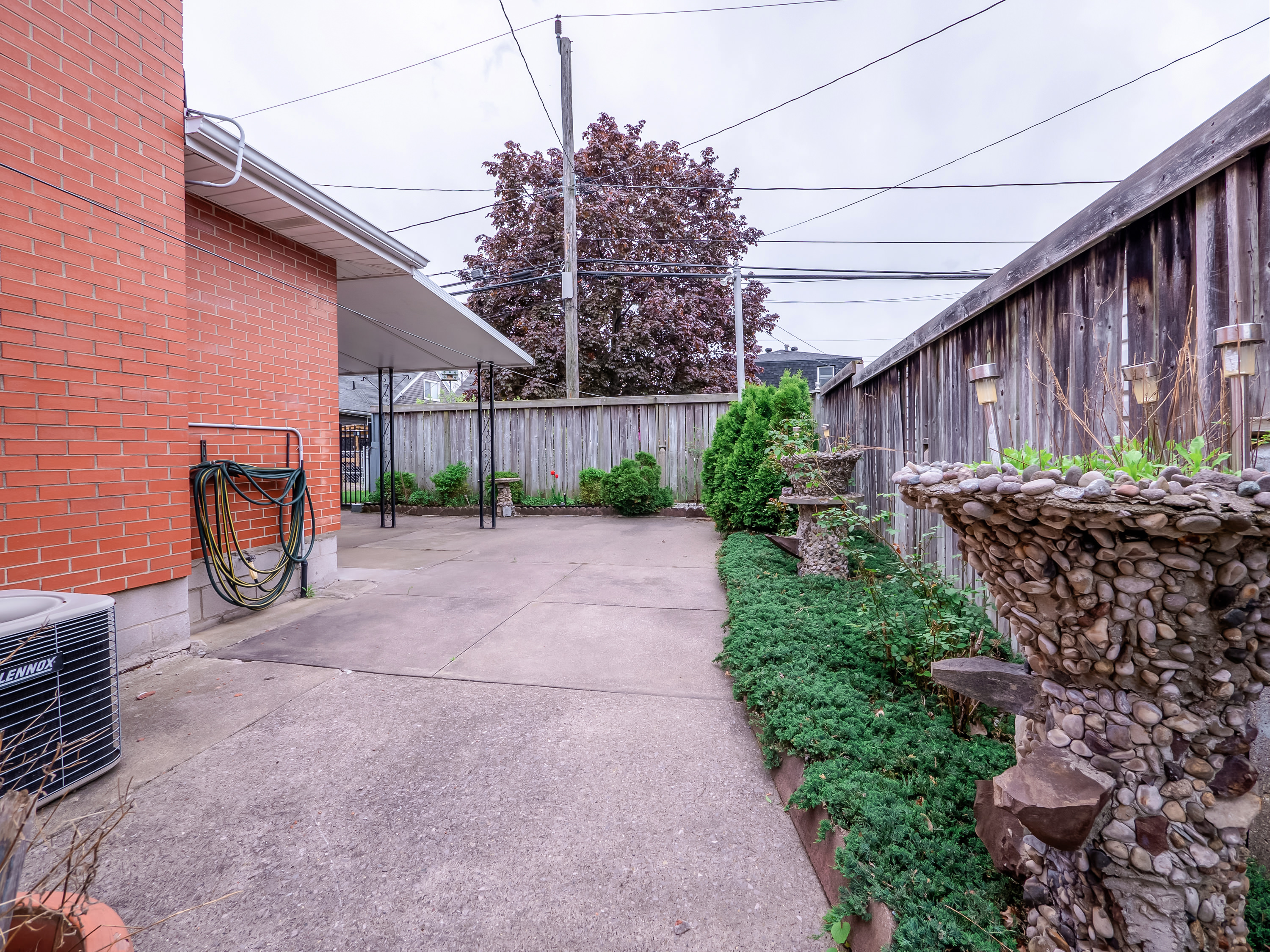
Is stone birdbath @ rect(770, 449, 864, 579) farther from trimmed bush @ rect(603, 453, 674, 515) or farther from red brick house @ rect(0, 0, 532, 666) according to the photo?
trimmed bush @ rect(603, 453, 674, 515)

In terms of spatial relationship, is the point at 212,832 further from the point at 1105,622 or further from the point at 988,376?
the point at 988,376

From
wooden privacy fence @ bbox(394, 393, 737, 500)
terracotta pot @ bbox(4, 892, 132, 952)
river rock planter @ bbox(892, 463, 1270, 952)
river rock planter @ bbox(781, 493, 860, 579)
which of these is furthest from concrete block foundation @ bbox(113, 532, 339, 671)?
wooden privacy fence @ bbox(394, 393, 737, 500)

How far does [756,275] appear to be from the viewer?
12.6m

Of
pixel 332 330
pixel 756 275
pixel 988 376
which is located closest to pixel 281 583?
pixel 332 330

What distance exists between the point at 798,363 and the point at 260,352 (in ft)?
88.9

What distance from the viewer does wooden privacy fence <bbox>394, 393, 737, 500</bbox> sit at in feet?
31.0

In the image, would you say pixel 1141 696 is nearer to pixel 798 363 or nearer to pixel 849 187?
pixel 849 187

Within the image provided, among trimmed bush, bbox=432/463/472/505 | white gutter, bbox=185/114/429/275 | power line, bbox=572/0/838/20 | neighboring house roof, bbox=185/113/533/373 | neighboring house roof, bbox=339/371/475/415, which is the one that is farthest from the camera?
neighboring house roof, bbox=339/371/475/415

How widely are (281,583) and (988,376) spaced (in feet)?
14.4

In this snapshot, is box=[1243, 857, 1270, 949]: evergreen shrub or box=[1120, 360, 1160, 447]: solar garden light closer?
box=[1243, 857, 1270, 949]: evergreen shrub

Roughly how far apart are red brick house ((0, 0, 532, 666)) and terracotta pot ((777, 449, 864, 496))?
11.8ft

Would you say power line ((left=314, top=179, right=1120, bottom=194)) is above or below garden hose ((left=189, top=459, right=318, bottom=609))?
above

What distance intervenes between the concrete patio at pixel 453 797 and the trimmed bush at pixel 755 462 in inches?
96.7

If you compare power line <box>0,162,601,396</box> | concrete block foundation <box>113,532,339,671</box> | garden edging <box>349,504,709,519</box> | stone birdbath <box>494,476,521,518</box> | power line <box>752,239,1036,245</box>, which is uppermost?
power line <box>752,239,1036,245</box>
